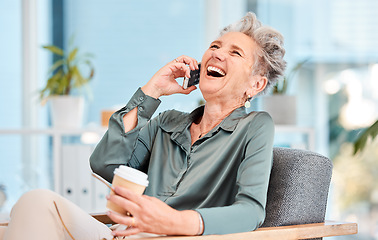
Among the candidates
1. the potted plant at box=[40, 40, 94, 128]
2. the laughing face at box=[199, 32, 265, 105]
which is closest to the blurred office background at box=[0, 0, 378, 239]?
the potted plant at box=[40, 40, 94, 128]

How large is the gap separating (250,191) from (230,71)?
49 centimetres

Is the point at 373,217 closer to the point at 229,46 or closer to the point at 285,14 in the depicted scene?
the point at 285,14

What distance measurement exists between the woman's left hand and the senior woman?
0.19m

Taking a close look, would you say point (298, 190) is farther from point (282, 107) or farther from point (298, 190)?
point (282, 107)

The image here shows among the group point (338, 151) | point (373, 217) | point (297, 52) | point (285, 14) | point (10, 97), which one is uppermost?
point (285, 14)

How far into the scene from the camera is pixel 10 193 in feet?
12.4

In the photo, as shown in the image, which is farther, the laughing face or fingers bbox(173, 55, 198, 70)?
fingers bbox(173, 55, 198, 70)

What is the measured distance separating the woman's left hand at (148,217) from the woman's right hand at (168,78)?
61 cm

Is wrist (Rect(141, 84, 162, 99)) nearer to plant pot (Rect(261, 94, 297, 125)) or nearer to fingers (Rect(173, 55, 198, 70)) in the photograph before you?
fingers (Rect(173, 55, 198, 70))

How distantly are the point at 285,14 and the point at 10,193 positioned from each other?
7.95 ft

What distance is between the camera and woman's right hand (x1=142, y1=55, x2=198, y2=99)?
1902mm

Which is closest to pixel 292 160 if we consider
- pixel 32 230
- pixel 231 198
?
pixel 231 198

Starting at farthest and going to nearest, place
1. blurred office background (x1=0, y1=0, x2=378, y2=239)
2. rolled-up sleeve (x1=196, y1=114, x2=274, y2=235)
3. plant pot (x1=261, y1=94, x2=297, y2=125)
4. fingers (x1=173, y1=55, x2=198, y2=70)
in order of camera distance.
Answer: blurred office background (x1=0, y1=0, x2=378, y2=239) → plant pot (x1=261, y1=94, x2=297, y2=125) → fingers (x1=173, y1=55, x2=198, y2=70) → rolled-up sleeve (x1=196, y1=114, x2=274, y2=235)

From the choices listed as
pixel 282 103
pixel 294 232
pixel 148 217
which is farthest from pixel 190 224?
pixel 282 103
